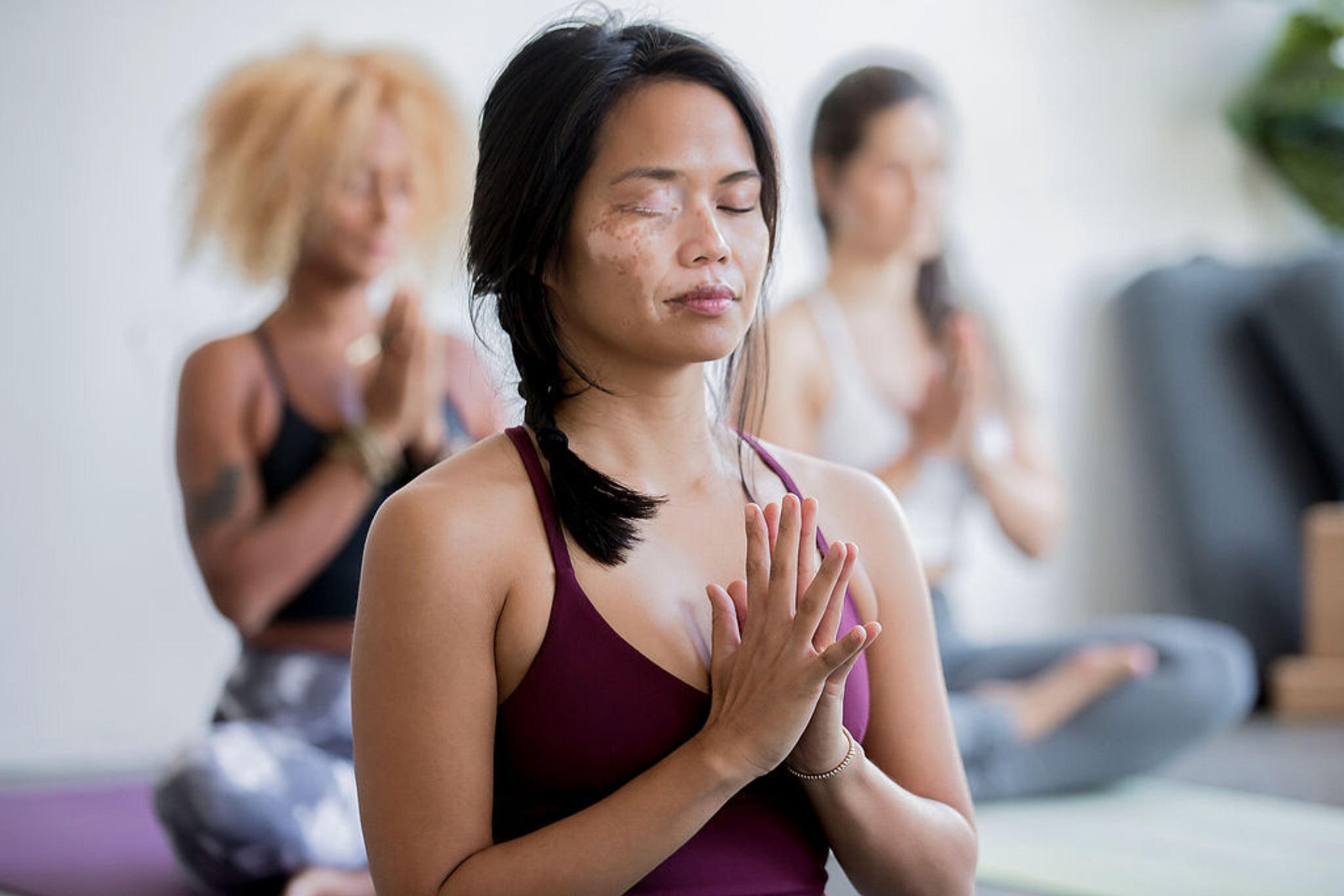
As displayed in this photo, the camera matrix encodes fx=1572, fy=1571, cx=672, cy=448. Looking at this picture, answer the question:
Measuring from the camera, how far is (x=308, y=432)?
5.44ft

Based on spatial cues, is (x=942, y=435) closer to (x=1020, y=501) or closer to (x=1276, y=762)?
(x=1020, y=501)

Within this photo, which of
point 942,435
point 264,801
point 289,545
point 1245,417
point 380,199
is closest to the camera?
point 264,801

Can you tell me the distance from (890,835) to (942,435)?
112cm

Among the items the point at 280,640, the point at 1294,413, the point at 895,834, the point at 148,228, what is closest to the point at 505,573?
the point at 895,834

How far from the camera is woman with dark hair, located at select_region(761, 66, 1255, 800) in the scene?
6.48ft

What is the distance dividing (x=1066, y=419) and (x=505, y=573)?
8.80 ft

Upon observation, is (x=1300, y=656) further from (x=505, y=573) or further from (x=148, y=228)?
(x=505, y=573)

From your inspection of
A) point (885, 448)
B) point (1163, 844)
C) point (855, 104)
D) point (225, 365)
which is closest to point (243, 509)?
point (225, 365)

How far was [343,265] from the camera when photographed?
176cm

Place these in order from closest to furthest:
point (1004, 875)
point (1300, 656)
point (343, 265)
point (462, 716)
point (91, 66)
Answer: point (462, 716) < point (1004, 875) < point (343, 265) < point (91, 66) < point (1300, 656)

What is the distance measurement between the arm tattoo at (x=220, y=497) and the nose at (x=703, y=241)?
92 centimetres

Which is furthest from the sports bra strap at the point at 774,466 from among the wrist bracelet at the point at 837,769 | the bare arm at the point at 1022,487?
the bare arm at the point at 1022,487

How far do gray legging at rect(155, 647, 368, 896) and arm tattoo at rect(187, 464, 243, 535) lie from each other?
0.68 feet

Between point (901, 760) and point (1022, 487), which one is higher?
point (901, 760)
